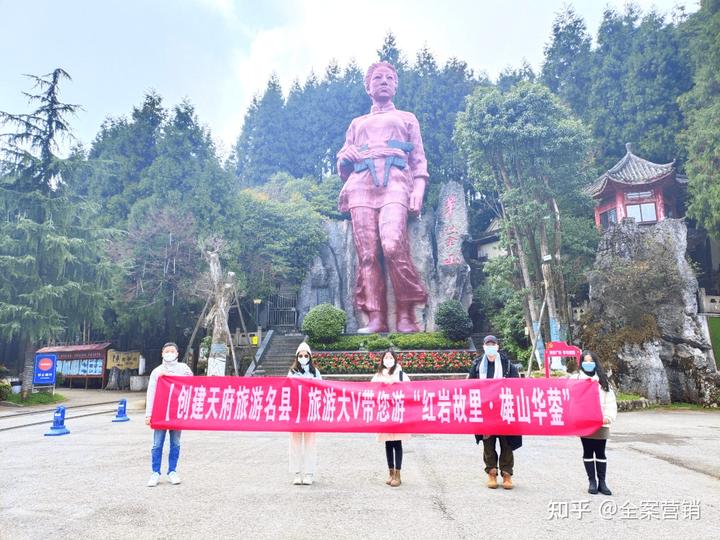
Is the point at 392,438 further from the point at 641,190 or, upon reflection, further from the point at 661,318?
the point at 641,190

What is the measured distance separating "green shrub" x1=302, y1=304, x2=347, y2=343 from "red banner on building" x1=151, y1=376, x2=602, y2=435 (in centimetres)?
1463

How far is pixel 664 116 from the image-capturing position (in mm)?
24703

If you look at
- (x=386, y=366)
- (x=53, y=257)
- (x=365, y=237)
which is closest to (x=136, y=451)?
(x=386, y=366)

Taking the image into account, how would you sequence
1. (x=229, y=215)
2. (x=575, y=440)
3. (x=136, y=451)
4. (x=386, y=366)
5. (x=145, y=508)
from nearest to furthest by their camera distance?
(x=145, y=508)
(x=386, y=366)
(x=136, y=451)
(x=575, y=440)
(x=229, y=215)

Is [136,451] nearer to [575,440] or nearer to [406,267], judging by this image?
[575,440]

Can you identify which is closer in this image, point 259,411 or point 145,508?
point 145,508

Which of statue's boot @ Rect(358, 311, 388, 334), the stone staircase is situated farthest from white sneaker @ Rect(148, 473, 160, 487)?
statue's boot @ Rect(358, 311, 388, 334)

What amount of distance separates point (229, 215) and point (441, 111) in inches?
611

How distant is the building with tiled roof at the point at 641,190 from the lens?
73.5ft

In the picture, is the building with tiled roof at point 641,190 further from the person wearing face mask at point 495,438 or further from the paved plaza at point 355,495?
the person wearing face mask at point 495,438

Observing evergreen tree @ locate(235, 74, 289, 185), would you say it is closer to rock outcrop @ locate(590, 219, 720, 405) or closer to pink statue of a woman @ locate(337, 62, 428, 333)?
pink statue of a woman @ locate(337, 62, 428, 333)

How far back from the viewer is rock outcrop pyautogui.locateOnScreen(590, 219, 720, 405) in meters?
14.4

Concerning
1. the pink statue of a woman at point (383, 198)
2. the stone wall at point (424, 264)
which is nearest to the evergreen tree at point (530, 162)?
the pink statue of a woman at point (383, 198)

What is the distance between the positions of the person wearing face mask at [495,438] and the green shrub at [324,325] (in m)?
15.2
